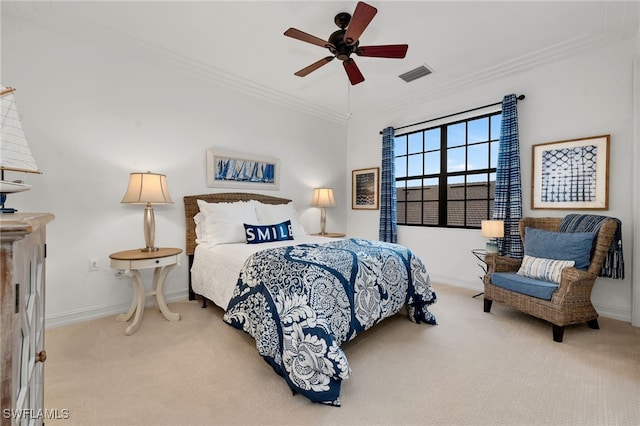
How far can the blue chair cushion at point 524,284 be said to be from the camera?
2414 millimetres

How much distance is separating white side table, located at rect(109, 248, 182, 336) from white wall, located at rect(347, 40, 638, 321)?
3433 millimetres

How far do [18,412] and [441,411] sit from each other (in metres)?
1.75

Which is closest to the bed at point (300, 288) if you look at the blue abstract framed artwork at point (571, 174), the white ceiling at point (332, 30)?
the white ceiling at point (332, 30)

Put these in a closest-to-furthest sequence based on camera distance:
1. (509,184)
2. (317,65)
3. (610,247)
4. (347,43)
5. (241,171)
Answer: (347,43)
(610,247)
(317,65)
(509,184)
(241,171)

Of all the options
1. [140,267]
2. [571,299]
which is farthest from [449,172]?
[140,267]

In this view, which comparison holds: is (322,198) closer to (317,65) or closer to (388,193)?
(388,193)

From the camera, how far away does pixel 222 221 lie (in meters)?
3.20

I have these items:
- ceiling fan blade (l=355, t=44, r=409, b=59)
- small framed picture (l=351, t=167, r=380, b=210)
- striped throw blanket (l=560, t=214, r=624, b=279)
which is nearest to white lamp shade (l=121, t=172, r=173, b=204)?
ceiling fan blade (l=355, t=44, r=409, b=59)

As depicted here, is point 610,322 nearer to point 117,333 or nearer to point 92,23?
point 117,333

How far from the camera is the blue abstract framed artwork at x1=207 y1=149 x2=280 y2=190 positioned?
3623mm

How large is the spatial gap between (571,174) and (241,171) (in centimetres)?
389

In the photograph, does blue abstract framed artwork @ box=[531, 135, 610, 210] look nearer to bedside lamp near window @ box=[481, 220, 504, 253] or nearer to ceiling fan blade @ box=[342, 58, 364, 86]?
bedside lamp near window @ box=[481, 220, 504, 253]

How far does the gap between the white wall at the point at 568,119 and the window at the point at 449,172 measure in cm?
23

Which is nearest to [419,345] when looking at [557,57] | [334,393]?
[334,393]
